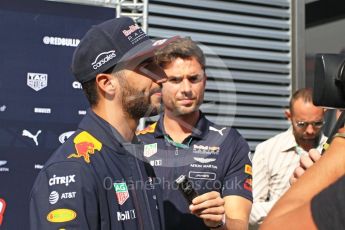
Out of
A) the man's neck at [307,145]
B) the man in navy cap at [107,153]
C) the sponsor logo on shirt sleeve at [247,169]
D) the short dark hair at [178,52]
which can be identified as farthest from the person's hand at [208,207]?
the man's neck at [307,145]

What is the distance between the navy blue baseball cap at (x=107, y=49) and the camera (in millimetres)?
2625

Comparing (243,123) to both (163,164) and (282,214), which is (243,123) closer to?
(163,164)

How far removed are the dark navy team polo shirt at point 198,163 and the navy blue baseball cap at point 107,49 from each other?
868 millimetres

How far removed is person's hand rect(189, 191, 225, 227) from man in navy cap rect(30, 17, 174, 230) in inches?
6.2

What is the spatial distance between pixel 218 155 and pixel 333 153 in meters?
1.99

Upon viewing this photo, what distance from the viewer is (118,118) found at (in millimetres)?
2664

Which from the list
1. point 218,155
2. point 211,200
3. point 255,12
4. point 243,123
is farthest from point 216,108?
point 211,200

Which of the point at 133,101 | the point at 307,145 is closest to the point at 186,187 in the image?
the point at 133,101

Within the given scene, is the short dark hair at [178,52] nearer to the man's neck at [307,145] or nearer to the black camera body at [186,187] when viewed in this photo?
the black camera body at [186,187]

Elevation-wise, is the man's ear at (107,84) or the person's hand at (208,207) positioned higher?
the man's ear at (107,84)

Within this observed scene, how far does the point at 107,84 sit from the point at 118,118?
15cm

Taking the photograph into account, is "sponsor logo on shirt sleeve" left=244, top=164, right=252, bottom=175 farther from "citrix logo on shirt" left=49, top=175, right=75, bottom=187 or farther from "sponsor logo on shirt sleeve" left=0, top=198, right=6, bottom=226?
"sponsor logo on shirt sleeve" left=0, top=198, right=6, bottom=226

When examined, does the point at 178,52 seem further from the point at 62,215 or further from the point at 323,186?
the point at 323,186

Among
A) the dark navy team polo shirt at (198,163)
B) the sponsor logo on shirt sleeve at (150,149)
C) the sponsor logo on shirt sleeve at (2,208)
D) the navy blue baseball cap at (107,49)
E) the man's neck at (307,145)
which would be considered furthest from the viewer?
the man's neck at (307,145)
